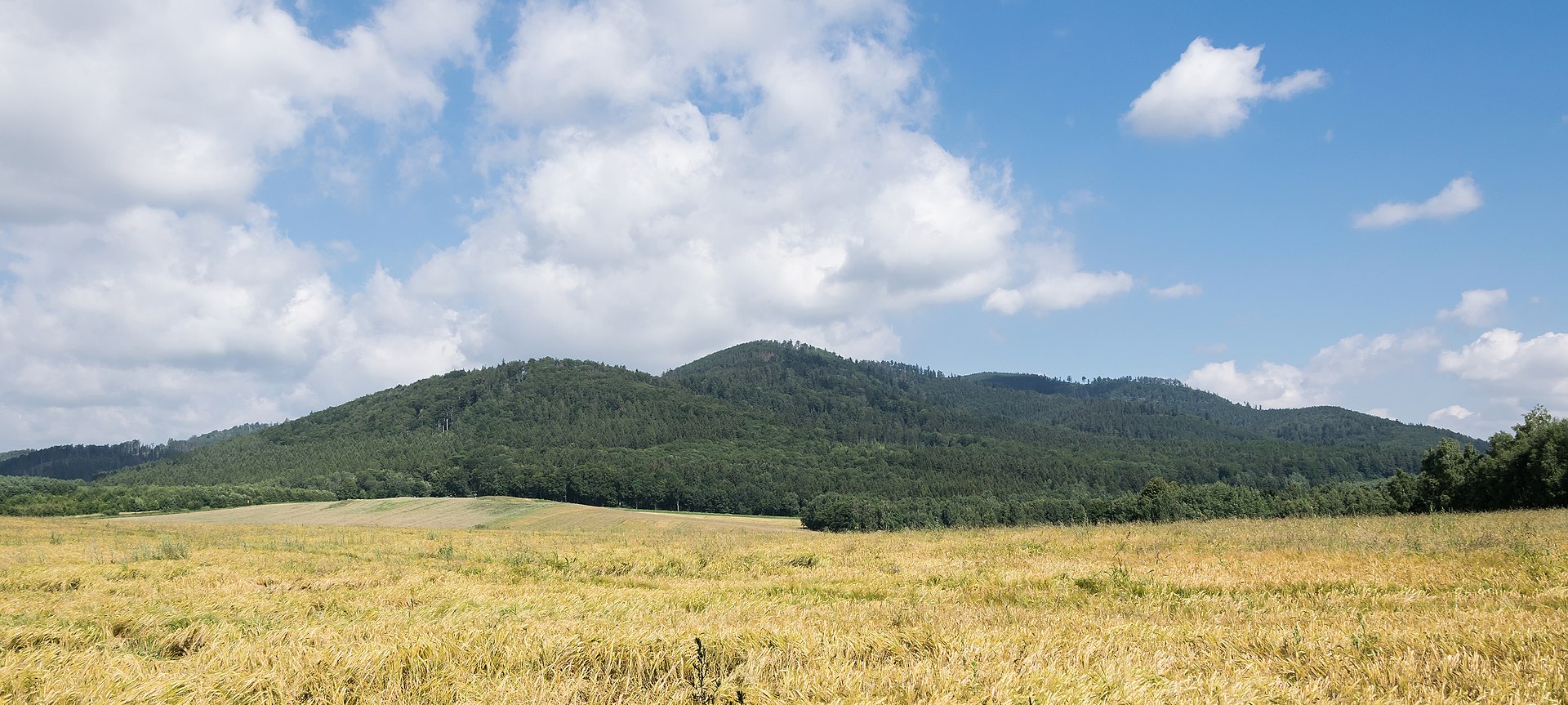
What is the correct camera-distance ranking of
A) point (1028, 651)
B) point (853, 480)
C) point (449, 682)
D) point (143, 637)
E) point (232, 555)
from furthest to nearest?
1. point (853, 480)
2. point (232, 555)
3. point (143, 637)
4. point (1028, 651)
5. point (449, 682)

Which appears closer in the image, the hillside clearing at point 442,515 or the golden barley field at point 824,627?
the golden barley field at point 824,627

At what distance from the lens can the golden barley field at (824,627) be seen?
4883mm

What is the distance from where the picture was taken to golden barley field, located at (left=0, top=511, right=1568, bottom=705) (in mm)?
4883

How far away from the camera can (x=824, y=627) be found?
274 inches

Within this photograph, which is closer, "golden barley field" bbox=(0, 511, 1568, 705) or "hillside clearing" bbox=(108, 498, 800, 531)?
"golden barley field" bbox=(0, 511, 1568, 705)

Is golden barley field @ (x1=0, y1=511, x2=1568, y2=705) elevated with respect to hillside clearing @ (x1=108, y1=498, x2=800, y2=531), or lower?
elevated

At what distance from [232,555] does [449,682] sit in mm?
17629

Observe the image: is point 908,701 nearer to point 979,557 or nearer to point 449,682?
point 449,682

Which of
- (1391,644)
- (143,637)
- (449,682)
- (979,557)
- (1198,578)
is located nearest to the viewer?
(449,682)

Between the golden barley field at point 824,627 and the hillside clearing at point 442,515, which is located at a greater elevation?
the golden barley field at point 824,627

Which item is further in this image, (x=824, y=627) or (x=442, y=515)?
(x=442, y=515)

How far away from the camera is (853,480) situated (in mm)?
173500

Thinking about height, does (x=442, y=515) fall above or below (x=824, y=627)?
below

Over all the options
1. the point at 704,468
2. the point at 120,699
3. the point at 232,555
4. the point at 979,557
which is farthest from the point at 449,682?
the point at 704,468
